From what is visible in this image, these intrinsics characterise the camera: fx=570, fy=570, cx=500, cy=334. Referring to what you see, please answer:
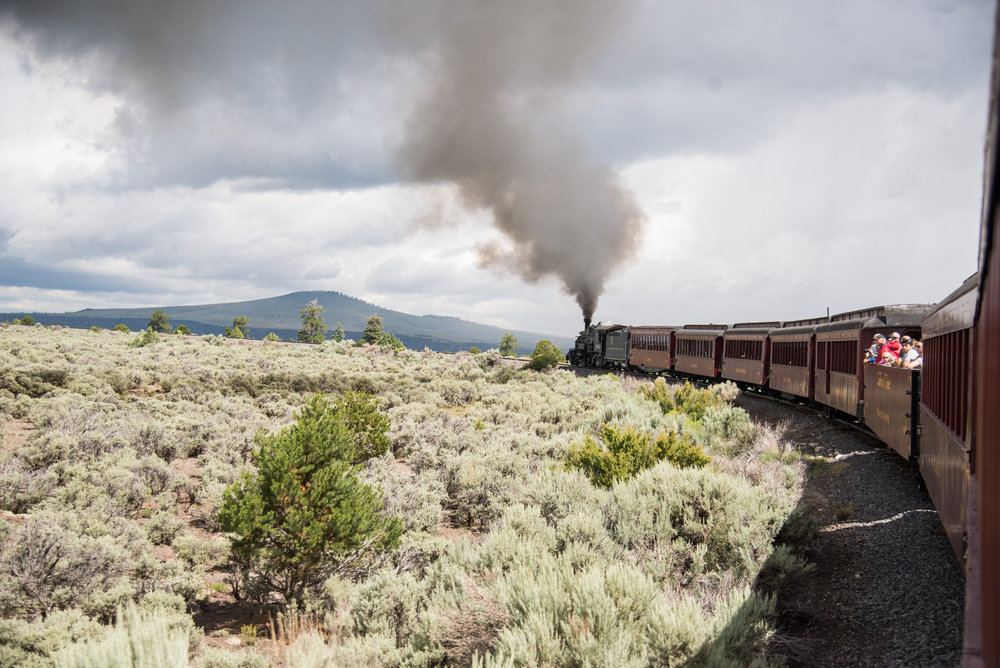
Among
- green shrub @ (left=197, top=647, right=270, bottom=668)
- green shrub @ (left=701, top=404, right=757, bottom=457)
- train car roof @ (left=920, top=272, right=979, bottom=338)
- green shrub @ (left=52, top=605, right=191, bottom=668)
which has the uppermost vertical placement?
train car roof @ (left=920, top=272, right=979, bottom=338)

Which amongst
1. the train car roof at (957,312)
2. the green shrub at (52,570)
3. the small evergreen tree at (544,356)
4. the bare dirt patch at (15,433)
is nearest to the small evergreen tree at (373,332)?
the small evergreen tree at (544,356)

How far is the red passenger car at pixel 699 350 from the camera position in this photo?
26.4m

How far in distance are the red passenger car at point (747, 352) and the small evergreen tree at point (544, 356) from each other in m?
14.1

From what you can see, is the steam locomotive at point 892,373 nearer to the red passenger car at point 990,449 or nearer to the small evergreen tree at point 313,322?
the red passenger car at point 990,449

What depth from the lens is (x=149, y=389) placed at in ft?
70.8

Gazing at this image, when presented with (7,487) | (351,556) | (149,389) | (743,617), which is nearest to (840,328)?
(743,617)

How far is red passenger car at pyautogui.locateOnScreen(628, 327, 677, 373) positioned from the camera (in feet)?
103

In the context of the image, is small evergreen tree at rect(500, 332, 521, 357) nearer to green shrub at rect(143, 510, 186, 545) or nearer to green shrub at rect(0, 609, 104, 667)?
green shrub at rect(143, 510, 186, 545)

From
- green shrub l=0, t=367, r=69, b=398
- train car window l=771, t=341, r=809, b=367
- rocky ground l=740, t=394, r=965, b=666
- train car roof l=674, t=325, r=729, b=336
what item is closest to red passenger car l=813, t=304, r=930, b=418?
train car window l=771, t=341, r=809, b=367

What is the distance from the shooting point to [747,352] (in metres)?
23.7

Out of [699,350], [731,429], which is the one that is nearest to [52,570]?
[731,429]

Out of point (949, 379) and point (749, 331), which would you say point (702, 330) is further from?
point (949, 379)

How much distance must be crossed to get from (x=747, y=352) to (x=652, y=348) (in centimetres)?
953

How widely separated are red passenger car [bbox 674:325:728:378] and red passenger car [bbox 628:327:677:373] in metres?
0.54
